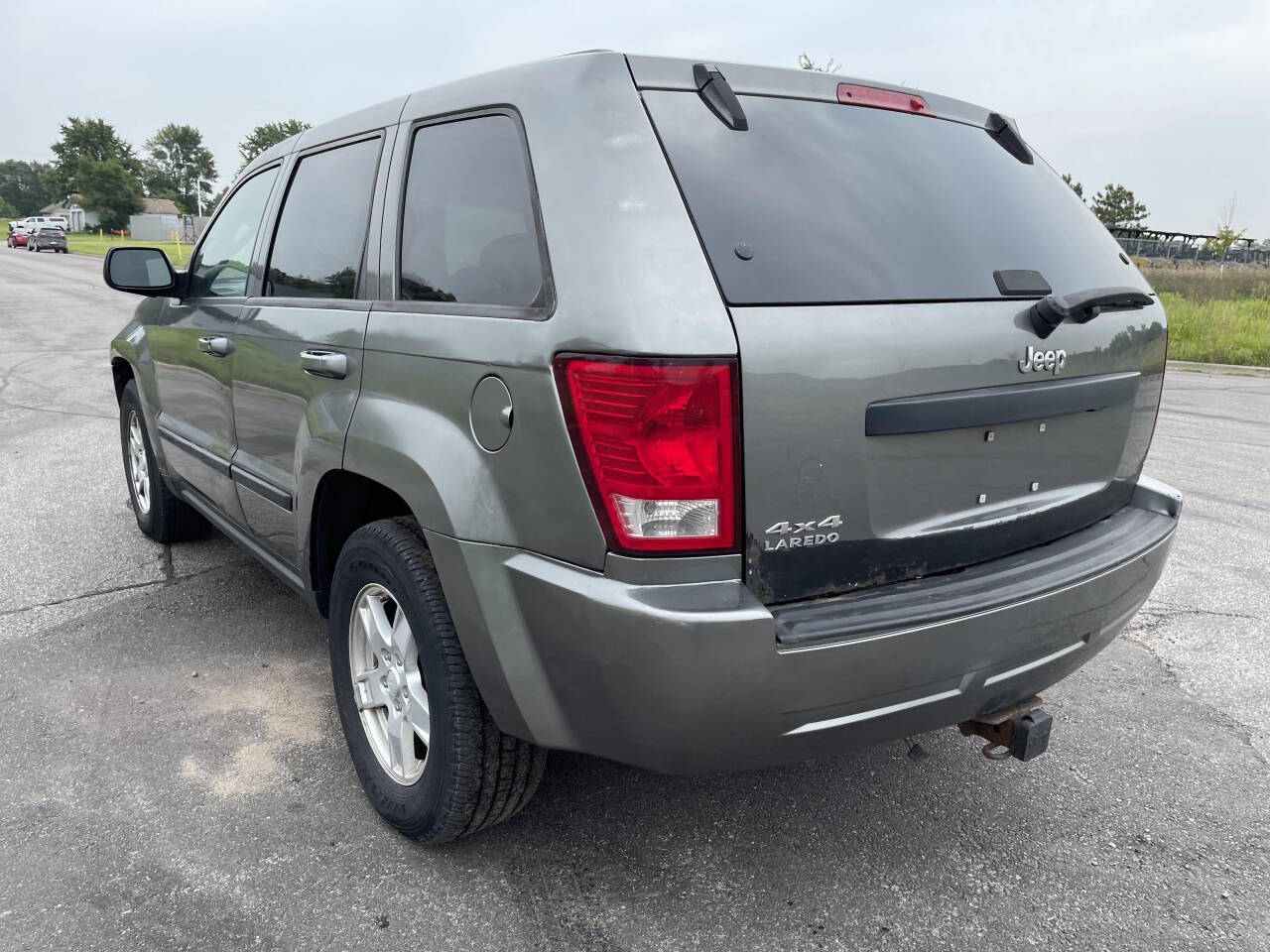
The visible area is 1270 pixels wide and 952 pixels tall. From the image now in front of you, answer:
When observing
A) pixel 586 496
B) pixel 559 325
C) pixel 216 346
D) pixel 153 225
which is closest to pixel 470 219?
pixel 559 325

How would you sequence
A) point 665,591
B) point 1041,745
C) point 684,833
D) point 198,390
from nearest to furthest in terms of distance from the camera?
1. point 665,591
2. point 1041,745
3. point 684,833
4. point 198,390

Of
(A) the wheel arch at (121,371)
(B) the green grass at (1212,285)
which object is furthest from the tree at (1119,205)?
(A) the wheel arch at (121,371)

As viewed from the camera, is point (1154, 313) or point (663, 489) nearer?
point (663, 489)

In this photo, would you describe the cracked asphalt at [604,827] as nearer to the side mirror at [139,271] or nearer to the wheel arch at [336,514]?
the wheel arch at [336,514]

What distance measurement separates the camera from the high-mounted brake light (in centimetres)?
241

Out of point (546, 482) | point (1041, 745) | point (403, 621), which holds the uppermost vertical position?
point (546, 482)

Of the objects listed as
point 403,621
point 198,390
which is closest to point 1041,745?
point 403,621

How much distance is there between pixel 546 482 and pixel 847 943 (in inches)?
49.6

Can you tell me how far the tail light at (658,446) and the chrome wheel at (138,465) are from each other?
3677 millimetres

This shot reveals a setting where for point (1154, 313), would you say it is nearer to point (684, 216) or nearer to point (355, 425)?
point (684, 216)

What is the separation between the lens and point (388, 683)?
262cm

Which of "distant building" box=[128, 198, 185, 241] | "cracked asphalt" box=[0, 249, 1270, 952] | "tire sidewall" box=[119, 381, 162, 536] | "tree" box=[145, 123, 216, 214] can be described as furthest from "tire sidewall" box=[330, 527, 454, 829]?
"tree" box=[145, 123, 216, 214]

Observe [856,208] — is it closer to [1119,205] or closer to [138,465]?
[138,465]

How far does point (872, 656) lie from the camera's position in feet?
6.35
